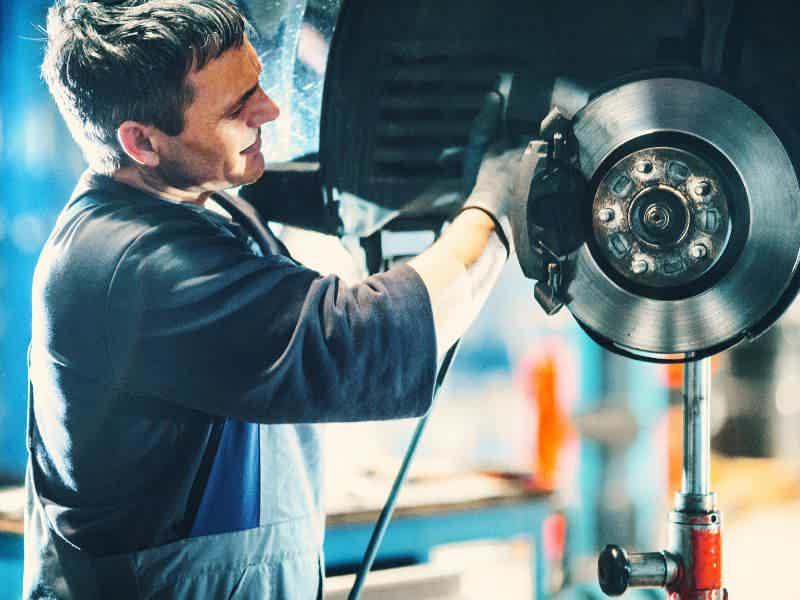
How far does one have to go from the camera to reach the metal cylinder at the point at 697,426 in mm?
818

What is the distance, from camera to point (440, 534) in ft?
5.44

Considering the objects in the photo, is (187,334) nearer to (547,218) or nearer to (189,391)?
(189,391)

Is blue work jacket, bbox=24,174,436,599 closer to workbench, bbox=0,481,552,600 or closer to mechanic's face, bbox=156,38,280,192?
mechanic's face, bbox=156,38,280,192

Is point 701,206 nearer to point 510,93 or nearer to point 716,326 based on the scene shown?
point 716,326

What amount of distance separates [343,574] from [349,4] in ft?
3.56

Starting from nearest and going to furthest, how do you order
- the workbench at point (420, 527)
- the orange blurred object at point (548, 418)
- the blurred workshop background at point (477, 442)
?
1. the blurred workshop background at point (477, 442)
2. the workbench at point (420, 527)
3. the orange blurred object at point (548, 418)

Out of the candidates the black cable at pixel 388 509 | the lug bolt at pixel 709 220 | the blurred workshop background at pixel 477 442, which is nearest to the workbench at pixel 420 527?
the blurred workshop background at pixel 477 442

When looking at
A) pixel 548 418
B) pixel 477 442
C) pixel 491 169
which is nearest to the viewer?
pixel 491 169

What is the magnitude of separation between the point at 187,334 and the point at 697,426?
498mm

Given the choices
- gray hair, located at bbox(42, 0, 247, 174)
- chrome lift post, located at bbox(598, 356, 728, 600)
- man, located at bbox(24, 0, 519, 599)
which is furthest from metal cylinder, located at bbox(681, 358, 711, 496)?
gray hair, located at bbox(42, 0, 247, 174)

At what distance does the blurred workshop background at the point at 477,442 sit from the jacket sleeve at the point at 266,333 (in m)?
0.25

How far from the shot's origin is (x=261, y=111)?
0.90 metres

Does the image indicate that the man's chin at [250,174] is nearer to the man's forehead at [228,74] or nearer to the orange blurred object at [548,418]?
the man's forehead at [228,74]

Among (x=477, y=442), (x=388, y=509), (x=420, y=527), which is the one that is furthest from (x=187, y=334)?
(x=477, y=442)
